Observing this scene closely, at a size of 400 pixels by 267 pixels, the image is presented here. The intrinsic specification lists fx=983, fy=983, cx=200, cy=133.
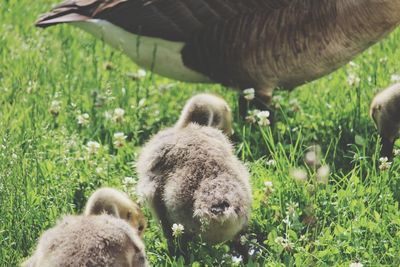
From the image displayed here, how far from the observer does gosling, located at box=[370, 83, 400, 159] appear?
6191 millimetres

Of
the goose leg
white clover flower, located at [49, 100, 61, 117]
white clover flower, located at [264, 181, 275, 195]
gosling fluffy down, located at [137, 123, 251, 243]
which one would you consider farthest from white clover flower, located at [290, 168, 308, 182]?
white clover flower, located at [49, 100, 61, 117]

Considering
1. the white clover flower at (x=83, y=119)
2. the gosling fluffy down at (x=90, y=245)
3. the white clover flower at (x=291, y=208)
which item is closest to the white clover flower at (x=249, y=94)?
the white clover flower at (x=83, y=119)

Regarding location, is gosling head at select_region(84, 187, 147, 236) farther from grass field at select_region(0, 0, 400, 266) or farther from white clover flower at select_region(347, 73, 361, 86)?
white clover flower at select_region(347, 73, 361, 86)

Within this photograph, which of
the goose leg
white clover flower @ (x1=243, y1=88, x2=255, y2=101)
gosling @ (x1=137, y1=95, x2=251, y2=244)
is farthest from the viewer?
white clover flower @ (x1=243, y1=88, x2=255, y2=101)

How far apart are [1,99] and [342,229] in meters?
2.95

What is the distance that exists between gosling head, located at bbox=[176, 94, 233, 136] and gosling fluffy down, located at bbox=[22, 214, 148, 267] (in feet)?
4.67

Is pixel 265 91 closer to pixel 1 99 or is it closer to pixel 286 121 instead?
pixel 286 121

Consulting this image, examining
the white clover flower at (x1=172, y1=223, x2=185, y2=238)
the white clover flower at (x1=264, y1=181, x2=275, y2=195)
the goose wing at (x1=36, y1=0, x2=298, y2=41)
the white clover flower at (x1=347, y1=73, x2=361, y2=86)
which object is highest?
the goose wing at (x1=36, y1=0, x2=298, y2=41)

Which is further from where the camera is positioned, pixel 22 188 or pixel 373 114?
pixel 373 114

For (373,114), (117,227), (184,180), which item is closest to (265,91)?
(373,114)

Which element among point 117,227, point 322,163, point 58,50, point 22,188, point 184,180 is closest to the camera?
point 117,227

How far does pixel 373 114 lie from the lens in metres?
6.38

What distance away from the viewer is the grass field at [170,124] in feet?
17.6

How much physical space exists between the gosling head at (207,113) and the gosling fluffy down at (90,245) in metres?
1.42
